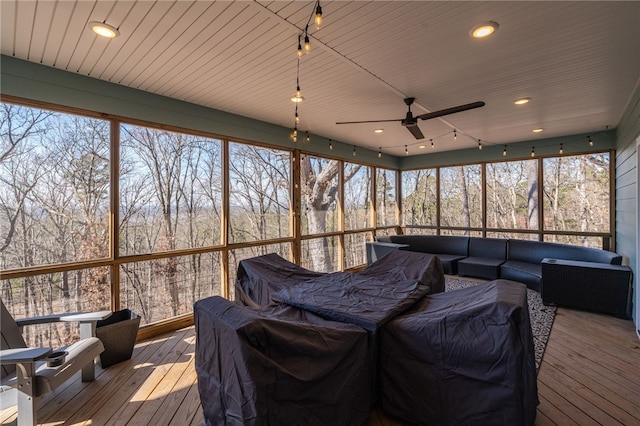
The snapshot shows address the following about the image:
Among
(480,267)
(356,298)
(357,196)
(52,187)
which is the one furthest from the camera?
(357,196)

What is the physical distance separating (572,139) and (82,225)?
800cm

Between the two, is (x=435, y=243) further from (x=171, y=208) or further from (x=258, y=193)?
(x=171, y=208)

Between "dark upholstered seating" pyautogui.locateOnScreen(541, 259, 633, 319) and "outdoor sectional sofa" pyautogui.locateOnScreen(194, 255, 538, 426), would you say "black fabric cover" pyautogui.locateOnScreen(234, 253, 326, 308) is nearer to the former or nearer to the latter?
"outdoor sectional sofa" pyautogui.locateOnScreen(194, 255, 538, 426)

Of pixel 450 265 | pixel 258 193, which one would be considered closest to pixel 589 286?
pixel 450 265

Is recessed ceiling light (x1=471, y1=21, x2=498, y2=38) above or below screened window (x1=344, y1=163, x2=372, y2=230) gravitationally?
above

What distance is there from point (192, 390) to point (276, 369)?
4.51 feet

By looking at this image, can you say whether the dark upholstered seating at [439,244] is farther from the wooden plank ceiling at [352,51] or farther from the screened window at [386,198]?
the wooden plank ceiling at [352,51]

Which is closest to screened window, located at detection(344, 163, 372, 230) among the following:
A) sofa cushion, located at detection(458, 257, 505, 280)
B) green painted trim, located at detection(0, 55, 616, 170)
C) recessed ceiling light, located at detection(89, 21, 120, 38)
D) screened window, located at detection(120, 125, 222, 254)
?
green painted trim, located at detection(0, 55, 616, 170)

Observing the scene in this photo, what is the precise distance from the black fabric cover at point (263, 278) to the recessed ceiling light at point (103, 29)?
248 cm

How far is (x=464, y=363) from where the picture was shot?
5.96 ft

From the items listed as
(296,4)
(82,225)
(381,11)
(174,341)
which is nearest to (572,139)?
(381,11)

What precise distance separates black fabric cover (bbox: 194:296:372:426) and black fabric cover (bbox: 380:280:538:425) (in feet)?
0.81

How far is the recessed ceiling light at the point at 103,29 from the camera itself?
2184 mm

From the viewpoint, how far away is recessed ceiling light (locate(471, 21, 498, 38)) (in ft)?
7.12
